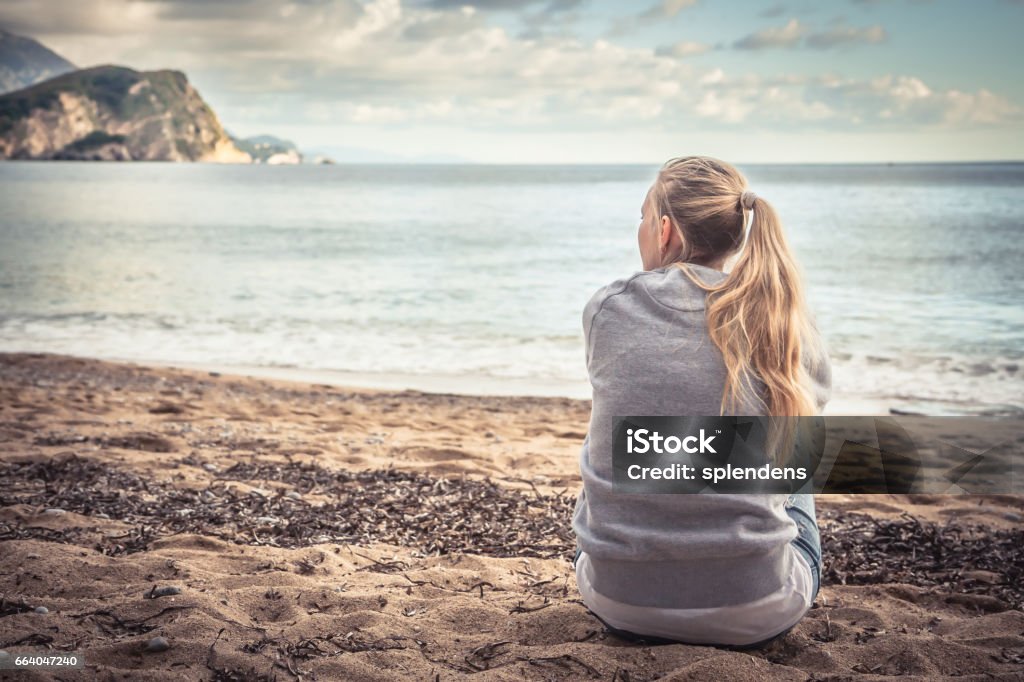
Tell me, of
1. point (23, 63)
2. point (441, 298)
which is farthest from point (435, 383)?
point (23, 63)

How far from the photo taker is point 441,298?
52.9ft

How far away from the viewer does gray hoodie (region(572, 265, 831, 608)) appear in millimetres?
2047

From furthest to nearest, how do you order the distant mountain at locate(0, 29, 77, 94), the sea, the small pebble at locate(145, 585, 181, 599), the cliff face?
the distant mountain at locate(0, 29, 77, 94) < the cliff face < the sea < the small pebble at locate(145, 585, 181, 599)

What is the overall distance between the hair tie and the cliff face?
137262 millimetres

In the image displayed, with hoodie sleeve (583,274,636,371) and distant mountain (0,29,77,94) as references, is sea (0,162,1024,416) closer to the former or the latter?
hoodie sleeve (583,274,636,371)

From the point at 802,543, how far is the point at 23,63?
190m

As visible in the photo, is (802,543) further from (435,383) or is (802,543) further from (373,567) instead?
(435,383)

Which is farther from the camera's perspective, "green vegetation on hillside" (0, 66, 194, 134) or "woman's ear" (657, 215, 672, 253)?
"green vegetation on hillside" (0, 66, 194, 134)

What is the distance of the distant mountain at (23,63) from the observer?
142125 mm

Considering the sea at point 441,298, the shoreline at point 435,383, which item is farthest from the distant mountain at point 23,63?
the shoreline at point 435,383

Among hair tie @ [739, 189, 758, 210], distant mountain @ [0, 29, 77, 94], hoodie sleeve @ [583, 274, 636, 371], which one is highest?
distant mountain @ [0, 29, 77, 94]

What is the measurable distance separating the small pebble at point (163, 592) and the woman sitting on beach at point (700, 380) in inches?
58.1

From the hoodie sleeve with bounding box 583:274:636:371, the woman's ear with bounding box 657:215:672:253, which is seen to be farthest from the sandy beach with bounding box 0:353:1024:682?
the woman's ear with bounding box 657:215:672:253

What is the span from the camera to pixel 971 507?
174 inches
